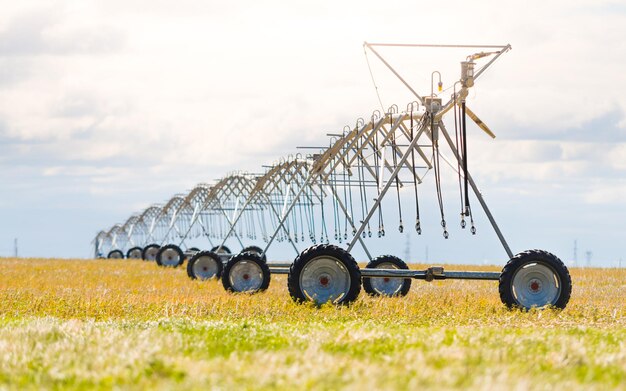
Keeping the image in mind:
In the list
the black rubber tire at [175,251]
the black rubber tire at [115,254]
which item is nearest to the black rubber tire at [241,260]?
the black rubber tire at [175,251]

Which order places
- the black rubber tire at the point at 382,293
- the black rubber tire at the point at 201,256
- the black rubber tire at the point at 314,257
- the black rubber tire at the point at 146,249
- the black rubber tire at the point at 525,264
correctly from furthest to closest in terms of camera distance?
the black rubber tire at the point at 146,249 < the black rubber tire at the point at 201,256 < the black rubber tire at the point at 382,293 < the black rubber tire at the point at 314,257 < the black rubber tire at the point at 525,264

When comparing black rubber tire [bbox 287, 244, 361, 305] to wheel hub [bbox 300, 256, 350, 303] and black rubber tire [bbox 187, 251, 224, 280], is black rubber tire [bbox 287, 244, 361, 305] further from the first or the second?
black rubber tire [bbox 187, 251, 224, 280]

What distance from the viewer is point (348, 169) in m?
28.0

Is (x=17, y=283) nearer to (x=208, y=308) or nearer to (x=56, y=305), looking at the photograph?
(x=56, y=305)

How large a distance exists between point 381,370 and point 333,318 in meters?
7.62

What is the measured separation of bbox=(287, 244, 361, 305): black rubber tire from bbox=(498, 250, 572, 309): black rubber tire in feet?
8.41

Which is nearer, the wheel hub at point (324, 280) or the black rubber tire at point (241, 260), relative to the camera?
the wheel hub at point (324, 280)

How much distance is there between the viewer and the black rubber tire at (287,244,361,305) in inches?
780

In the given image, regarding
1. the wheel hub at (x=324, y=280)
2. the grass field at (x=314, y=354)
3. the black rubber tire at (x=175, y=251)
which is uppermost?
the black rubber tire at (x=175, y=251)

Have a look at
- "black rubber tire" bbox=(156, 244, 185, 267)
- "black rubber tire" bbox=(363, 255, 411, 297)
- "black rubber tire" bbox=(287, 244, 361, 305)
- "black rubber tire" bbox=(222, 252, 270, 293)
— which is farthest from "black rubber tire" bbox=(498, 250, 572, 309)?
"black rubber tire" bbox=(156, 244, 185, 267)

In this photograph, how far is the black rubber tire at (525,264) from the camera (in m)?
→ 19.3

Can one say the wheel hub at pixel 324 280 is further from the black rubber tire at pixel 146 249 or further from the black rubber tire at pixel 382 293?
the black rubber tire at pixel 146 249

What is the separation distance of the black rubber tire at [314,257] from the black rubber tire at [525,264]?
8.41ft

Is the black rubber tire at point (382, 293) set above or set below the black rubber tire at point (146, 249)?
below
